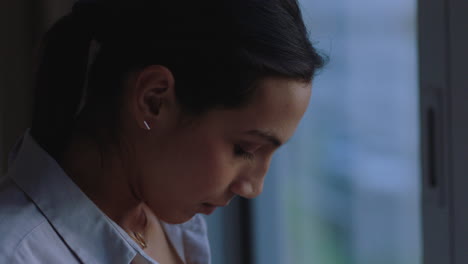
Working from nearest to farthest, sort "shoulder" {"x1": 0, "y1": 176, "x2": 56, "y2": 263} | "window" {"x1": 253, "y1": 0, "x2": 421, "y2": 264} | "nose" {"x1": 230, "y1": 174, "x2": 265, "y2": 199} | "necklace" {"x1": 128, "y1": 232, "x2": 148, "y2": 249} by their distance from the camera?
1. "shoulder" {"x1": 0, "y1": 176, "x2": 56, "y2": 263}
2. "nose" {"x1": 230, "y1": 174, "x2": 265, "y2": 199}
3. "necklace" {"x1": 128, "y1": 232, "x2": 148, "y2": 249}
4. "window" {"x1": 253, "y1": 0, "x2": 421, "y2": 264}

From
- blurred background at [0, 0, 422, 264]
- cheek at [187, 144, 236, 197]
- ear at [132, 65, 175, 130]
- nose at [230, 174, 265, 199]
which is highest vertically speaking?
ear at [132, 65, 175, 130]

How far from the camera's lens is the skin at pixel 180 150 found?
0.74 m

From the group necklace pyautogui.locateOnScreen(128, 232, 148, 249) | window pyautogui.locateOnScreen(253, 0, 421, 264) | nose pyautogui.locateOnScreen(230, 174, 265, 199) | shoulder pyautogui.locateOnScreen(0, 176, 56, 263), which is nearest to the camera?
shoulder pyautogui.locateOnScreen(0, 176, 56, 263)

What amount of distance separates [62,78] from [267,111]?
299 millimetres

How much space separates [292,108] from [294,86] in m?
0.03

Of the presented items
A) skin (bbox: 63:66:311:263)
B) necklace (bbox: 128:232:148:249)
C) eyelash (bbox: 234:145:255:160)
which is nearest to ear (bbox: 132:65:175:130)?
skin (bbox: 63:66:311:263)

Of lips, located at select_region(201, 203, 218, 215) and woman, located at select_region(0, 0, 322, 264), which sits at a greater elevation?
woman, located at select_region(0, 0, 322, 264)

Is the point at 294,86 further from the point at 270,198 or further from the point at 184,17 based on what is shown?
the point at 270,198

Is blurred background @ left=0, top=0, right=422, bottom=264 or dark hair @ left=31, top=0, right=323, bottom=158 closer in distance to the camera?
dark hair @ left=31, top=0, right=323, bottom=158

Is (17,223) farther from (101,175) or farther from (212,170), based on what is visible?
(212,170)

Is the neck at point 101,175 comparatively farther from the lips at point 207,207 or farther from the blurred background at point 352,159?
the blurred background at point 352,159

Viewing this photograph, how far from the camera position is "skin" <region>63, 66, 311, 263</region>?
0.74 m

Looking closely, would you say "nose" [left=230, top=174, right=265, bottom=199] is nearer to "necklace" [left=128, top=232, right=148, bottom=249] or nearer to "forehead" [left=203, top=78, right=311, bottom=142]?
"forehead" [left=203, top=78, right=311, bottom=142]

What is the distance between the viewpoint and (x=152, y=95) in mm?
738
